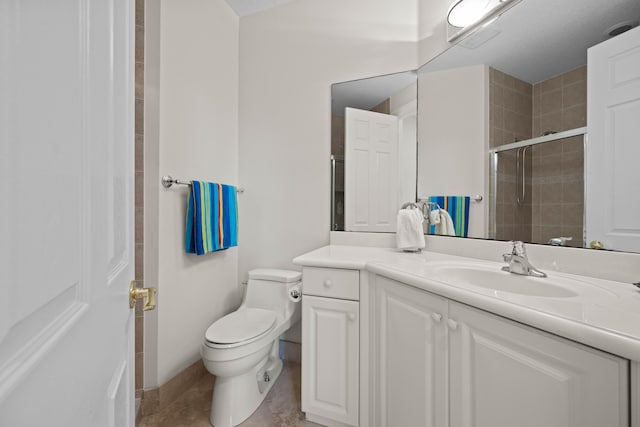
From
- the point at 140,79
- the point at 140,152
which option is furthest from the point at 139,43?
the point at 140,152

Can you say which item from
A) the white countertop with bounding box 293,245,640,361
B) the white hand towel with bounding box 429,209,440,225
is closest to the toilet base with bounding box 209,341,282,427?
the white countertop with bounding box 293,245,640,361

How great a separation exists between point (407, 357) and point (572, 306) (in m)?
0.56

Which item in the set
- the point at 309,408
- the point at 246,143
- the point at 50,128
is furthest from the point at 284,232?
the point at 50,128

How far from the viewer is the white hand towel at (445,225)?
4.89ft

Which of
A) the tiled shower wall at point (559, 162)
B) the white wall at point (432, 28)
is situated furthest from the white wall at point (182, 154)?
the tiled shower wall at point (559, 162)

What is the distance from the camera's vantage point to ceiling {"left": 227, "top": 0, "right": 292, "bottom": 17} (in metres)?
2.02

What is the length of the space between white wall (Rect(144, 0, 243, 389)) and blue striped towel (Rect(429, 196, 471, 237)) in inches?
58.1

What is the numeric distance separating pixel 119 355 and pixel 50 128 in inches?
16.9

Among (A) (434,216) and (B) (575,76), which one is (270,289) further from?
(B) (575,76)

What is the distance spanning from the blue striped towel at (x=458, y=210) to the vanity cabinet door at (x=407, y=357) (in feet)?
1.86

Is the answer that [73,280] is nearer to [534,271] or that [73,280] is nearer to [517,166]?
[534,271]

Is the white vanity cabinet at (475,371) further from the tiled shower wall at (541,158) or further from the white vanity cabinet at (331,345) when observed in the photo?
the tiled shower wall at (541,158)

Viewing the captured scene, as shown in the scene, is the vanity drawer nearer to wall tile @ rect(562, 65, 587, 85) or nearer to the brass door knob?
the brass door knob

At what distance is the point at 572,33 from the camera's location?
100 cm
